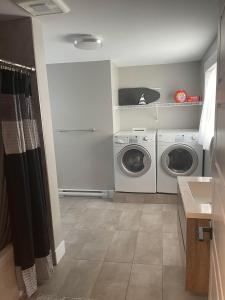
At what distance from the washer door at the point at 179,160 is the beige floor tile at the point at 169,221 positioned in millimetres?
556

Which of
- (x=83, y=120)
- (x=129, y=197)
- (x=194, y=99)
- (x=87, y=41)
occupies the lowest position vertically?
(x=129, y=197)

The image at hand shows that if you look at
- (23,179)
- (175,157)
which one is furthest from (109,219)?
(23,179)

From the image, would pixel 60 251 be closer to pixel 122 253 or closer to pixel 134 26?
pixel 122 253

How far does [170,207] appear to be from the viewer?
3.50 m

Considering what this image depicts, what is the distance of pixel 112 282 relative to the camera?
6.73 ft

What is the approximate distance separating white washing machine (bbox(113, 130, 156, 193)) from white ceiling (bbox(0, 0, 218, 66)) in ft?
3.78

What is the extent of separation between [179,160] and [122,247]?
1.61 metres

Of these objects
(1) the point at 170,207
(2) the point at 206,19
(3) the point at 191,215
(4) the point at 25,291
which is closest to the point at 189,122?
(1) the point at 170,207

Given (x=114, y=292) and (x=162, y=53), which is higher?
(x=162, y=53)

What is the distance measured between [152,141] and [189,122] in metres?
0.96

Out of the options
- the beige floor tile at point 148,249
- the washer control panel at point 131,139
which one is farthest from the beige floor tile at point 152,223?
the washer control panel at point 131,139

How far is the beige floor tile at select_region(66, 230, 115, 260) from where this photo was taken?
245 centimetres

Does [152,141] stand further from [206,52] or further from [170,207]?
[206,52]

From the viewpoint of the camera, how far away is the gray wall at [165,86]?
391cm
